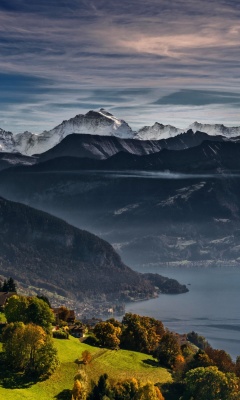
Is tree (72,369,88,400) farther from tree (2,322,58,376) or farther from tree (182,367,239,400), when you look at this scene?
tree (182,367,239,400)

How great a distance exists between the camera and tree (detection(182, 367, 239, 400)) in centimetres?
8882

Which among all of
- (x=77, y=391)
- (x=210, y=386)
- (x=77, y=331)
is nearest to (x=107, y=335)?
(x=77, y=331)

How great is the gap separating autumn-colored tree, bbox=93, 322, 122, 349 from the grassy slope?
2156 millimetres

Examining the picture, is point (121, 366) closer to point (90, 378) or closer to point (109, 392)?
point (90, 378)

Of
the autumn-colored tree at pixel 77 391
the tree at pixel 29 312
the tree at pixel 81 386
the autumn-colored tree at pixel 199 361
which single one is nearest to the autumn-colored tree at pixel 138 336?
the autumn-colored tree at pixel 199 361

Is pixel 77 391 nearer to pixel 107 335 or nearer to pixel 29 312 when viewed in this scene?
pixel 29 312

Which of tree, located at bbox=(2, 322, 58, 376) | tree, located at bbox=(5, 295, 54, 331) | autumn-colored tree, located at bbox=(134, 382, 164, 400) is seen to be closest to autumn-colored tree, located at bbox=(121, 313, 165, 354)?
tree, located at bbox=(5, 295, 54, 331)

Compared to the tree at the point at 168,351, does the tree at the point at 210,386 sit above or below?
below

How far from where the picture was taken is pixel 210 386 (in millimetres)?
89562

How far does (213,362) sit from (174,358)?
7.62m

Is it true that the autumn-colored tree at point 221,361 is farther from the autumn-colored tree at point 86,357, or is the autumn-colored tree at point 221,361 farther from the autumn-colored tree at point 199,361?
the autumn-colored tree at point 86,357

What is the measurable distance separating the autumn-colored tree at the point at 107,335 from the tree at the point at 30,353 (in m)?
23.7

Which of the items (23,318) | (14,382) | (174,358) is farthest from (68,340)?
(14,382)

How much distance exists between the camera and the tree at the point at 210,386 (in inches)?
3497
